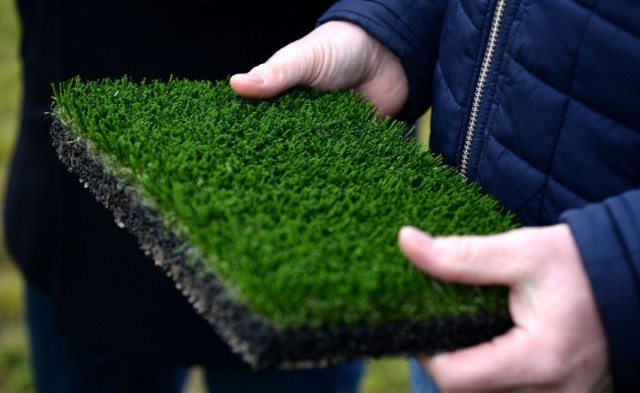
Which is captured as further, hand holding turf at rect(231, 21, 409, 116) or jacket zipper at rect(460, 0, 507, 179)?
hand holding turf at rect(231, 21, 409, 116)

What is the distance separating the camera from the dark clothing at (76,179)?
5.64ft

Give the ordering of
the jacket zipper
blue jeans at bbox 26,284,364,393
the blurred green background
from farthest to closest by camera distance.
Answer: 1. the blurred green background
2. blue jeans at bbox 26,284,364,393
3. the jacket zipper

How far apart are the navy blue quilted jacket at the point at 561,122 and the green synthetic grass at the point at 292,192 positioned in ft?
0.25

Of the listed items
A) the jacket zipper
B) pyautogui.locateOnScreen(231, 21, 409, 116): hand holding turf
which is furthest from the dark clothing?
the jacket zipper

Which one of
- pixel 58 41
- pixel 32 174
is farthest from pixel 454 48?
pixel 32 174

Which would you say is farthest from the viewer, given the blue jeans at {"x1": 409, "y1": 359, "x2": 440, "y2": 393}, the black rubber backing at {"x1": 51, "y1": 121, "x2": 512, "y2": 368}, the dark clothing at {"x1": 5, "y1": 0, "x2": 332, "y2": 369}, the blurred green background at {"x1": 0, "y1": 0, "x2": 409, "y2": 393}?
the blurred green background at {"x1": 0, "y1": 0, "x2": 409, "y2": 393}

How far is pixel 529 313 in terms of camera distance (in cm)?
95

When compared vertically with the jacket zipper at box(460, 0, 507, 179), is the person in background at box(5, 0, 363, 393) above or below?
below

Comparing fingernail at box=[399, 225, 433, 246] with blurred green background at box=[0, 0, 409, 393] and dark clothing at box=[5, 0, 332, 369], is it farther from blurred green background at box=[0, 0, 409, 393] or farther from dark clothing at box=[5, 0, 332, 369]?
blurred green background at box=[0, 0, 409, 393]

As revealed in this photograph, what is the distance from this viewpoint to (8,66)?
4801mm

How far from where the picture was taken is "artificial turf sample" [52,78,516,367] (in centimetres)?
90

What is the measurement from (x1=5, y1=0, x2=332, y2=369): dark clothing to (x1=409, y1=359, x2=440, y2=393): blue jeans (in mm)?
544

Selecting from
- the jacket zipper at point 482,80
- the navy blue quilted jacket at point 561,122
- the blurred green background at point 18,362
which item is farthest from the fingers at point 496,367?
the blurred green background at point 18,362

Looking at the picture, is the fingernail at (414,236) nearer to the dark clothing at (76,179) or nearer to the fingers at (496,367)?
the fingers at (496,367)
